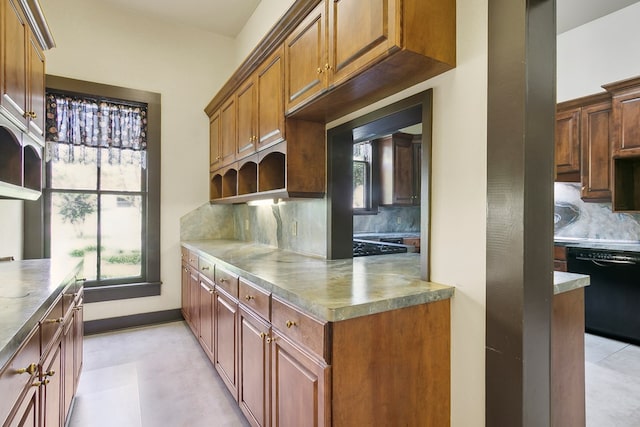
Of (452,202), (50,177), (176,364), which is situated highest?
(50,177)

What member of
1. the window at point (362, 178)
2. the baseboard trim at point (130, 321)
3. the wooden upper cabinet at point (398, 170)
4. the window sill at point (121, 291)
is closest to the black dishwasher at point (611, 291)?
the wooden upper cabinet at point (398, 170)

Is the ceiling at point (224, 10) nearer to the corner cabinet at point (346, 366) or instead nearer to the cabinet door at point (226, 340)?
the cabinet door at point (226, 340)

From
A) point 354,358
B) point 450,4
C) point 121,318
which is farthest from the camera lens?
point 121,318

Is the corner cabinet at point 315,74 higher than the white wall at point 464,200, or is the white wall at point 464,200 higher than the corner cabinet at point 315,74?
the corner cabinet at point 315,74

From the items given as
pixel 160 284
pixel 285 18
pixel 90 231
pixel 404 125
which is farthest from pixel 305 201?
pixel 90 231

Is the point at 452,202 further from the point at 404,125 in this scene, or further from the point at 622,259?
the point at 622,259

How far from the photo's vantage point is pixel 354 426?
128cm

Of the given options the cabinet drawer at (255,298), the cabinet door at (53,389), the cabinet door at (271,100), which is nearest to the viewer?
the cabinet door at (53,389)

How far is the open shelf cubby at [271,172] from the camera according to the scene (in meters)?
2.81

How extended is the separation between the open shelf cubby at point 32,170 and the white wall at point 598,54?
17.9 feet

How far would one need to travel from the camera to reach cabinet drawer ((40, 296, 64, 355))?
1.34m

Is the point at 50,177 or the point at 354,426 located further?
the point at 50,177

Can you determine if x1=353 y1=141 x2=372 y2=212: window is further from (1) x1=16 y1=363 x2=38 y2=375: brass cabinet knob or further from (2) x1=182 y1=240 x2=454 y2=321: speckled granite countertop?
(1) x1=16 y1=363 x2=38 y2=375: brass cabinet knob

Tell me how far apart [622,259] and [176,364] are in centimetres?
429
